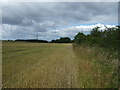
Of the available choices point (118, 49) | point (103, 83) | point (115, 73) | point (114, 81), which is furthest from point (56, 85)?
point (118, 49)

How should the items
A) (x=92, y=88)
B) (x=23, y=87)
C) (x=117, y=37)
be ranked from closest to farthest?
(x=92, y=88) < (x=23, y=87) < (x=117, y=37)

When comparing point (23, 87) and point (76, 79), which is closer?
point (23, 87)

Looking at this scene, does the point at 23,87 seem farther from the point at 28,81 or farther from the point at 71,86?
the point at 71,86

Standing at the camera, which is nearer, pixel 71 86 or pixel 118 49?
pixel 71 86

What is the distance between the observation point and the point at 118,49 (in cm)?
705

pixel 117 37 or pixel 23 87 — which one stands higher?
pixel 117 37

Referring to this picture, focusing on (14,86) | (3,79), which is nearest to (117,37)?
(14,86)

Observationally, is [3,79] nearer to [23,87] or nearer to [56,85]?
[23,87]

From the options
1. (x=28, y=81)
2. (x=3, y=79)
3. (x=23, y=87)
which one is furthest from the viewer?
(x=3, y=79)

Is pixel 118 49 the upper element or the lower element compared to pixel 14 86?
upper

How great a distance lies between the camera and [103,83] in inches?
219

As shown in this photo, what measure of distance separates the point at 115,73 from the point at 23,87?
149 inches

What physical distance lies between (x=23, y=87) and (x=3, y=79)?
1.70 meters

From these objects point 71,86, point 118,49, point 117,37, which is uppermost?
point 117,37
